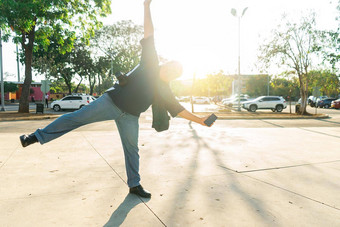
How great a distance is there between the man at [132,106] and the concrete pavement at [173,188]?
1.54 ft

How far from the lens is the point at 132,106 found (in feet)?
8.91

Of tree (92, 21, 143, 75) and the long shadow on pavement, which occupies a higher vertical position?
tree (92, 21, 143, 75)

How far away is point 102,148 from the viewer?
573 centimetres

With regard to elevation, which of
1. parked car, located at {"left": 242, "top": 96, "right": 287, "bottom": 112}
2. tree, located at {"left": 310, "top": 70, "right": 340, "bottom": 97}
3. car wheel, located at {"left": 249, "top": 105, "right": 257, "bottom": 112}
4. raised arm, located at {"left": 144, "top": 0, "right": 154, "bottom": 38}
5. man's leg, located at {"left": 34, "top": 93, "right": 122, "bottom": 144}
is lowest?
car wheel, located at {"left": 249, "top": 105, "right": 257, "bottom": 112}

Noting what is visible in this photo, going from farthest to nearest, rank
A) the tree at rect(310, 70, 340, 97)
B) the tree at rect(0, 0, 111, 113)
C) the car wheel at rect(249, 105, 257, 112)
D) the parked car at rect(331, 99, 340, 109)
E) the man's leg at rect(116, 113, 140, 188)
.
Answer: the parked car at rect(331, 99, 340, 109)
the car wheel at rect(249, 105, 257, 112)
the tree at rect(310, 70, 340, 97)
the tree at rect(0, 0, 111, 113)
the man's leg at rect(116, 113, 140, 188)

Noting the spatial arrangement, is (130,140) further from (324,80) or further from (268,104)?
(268,104)

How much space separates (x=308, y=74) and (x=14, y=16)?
72.1ft

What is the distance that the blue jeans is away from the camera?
2598mm

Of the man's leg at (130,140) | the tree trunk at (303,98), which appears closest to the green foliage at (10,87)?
the tree trunk at (303,98)

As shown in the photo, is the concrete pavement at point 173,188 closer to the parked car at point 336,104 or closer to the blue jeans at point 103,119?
the blue jeans at point 103,119

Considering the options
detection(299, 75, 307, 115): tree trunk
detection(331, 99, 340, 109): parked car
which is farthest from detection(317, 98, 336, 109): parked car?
detection(299, 75, 307, 115): tree trunk

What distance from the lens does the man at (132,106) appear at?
103 inches

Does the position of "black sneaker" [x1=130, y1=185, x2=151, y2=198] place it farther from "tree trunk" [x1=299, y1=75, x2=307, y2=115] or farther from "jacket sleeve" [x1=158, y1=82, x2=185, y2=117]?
"tree trunk" [x1=299, y1=75, x2=307, y2=115]

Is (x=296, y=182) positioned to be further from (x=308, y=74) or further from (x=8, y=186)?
(x=308, y=74)
